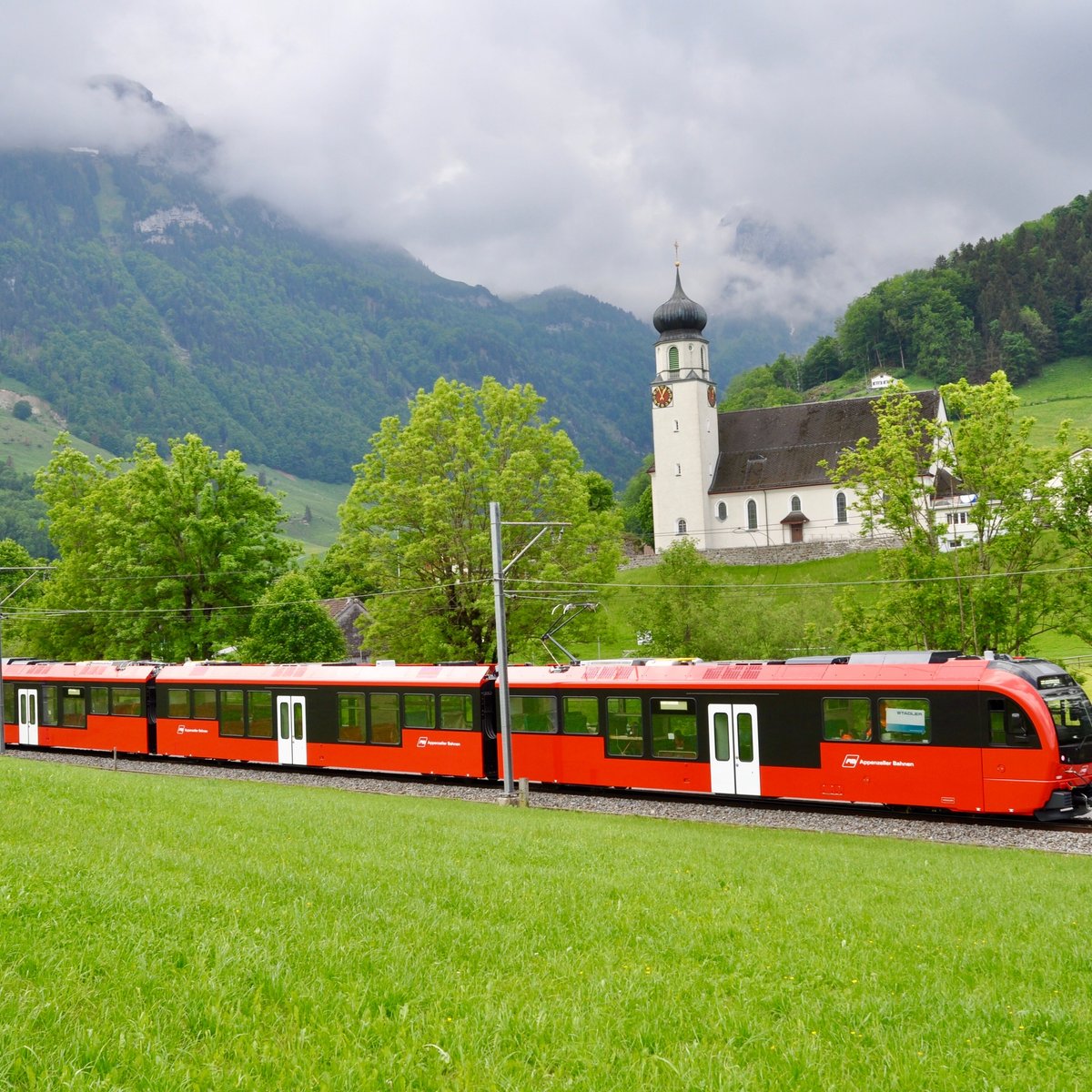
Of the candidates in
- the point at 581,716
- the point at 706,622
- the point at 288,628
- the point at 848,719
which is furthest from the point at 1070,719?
the point at 288,628

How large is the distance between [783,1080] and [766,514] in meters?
101

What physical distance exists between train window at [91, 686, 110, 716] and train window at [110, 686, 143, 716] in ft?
0.86

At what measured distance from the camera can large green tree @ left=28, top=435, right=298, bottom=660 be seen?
50.7 m

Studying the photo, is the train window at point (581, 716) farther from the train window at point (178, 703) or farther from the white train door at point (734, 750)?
the train window at point (178, 703)

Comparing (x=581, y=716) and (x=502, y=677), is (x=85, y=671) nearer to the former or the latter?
(x=502, y=677)

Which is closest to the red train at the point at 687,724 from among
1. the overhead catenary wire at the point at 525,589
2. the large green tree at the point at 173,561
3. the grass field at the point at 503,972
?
the overhead catenary wire at the point at 525,589

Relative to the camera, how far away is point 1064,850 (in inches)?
763

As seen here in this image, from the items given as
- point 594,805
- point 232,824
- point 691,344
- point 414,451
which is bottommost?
point 594,805

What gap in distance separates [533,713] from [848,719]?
840 centimetres

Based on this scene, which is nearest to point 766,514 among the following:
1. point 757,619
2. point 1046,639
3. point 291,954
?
point 1046,639

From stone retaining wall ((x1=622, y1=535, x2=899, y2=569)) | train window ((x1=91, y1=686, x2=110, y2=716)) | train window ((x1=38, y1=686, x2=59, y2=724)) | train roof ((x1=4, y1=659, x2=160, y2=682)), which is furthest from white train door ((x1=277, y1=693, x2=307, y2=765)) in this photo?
stone retaining wall ((x1=622, y1=535, x2=899, y2=569))

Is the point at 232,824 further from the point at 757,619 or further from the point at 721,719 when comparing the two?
the point at 757,619

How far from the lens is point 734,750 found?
82.6 feet

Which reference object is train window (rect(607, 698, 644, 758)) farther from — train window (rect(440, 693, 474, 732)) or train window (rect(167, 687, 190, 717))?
train window (rect(167, 687, 190, 717))
